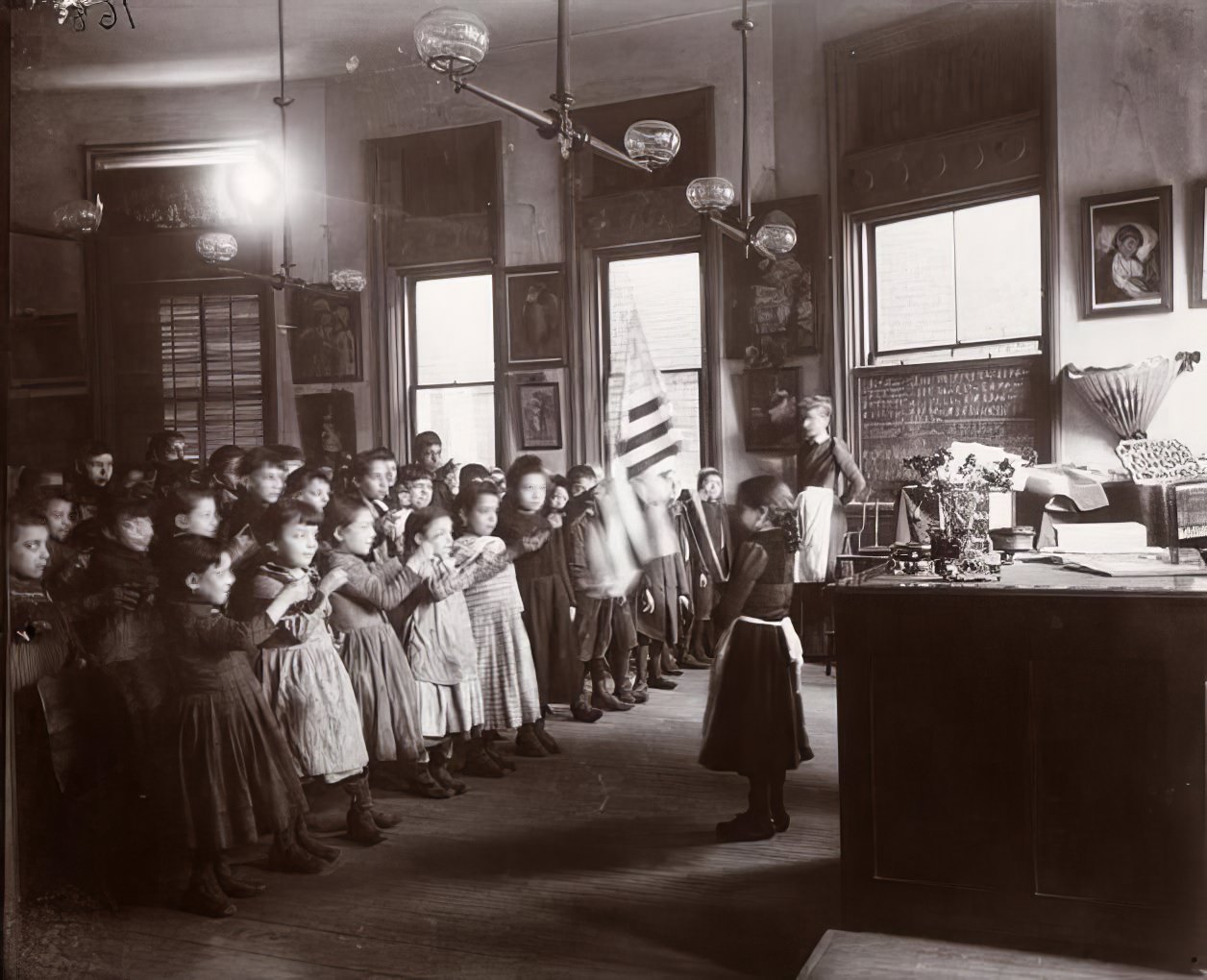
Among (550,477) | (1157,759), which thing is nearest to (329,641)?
(550,477)

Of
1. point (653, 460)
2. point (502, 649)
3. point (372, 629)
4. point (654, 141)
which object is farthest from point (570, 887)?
point (654, 141)

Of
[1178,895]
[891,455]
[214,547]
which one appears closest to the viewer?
[1178,895]

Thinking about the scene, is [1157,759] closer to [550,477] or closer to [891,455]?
[891,455]

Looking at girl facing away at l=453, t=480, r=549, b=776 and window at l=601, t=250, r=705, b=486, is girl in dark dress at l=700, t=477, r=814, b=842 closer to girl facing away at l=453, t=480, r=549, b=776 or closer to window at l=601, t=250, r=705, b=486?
window at l=601, t=250, r=705, b=486

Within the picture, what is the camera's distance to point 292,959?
2971 mm

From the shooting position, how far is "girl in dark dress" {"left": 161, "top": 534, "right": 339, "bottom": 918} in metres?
3.04

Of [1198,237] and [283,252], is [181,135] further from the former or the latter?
[1198,237]

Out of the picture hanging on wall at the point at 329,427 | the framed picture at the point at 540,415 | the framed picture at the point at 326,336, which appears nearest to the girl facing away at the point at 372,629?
the picture hanging on wall at the point at 329,427

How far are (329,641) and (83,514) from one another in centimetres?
91

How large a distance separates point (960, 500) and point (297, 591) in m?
1.99

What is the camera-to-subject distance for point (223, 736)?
10.1 feet

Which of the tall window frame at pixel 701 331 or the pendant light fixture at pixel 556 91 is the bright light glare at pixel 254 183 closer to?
the pendant light fixture at pixel 556 91

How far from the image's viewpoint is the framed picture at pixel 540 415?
2957 mm

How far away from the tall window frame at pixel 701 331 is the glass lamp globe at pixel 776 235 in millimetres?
165
